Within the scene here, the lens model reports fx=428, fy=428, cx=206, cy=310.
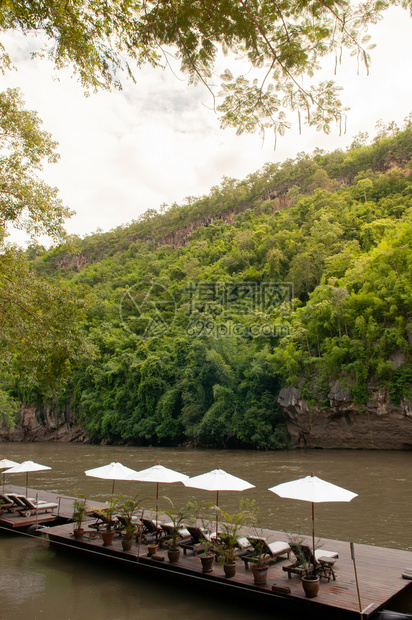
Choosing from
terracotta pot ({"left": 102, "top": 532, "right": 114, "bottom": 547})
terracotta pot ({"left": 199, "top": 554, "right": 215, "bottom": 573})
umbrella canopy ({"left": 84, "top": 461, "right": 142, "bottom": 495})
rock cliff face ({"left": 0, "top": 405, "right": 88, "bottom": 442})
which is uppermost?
umbrella canopy ({"left": 84, "top": 461, "right": 142, "bottom": 495})

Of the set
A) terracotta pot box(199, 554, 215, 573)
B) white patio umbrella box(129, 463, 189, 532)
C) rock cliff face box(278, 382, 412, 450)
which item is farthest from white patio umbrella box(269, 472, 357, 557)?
rock cliff face box(278, 382, 412, 450)

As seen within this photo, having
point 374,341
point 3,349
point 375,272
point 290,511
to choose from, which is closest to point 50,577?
point 3,349

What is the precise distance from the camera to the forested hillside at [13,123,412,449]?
99.6 feet

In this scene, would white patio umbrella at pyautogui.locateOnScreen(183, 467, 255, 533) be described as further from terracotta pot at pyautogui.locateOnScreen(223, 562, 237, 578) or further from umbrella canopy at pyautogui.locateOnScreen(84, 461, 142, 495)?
umbrella canopy at pyautogui.locateOnScreen(84, 461, 142, 495)

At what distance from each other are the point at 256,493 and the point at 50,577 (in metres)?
10.1

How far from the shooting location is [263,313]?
128ft

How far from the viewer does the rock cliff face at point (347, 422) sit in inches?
1088

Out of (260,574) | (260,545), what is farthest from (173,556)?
(260,574)

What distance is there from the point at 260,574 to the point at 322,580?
1018 millimetres

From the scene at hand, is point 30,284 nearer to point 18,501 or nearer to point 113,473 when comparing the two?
point 113,473

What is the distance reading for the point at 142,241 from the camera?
8462cm

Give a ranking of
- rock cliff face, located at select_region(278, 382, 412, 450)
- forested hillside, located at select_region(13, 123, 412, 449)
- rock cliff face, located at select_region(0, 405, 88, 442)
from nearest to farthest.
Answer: rock cliff face, located at select_region(278, 382, 412, 450)
forested hillside, located at select_region(13, 123, 412, 449)
rock cliff face, located at select_region(0, 405, 88, 442)

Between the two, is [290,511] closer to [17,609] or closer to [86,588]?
[86,588]

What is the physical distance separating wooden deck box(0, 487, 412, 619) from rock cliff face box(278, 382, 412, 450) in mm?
20847
